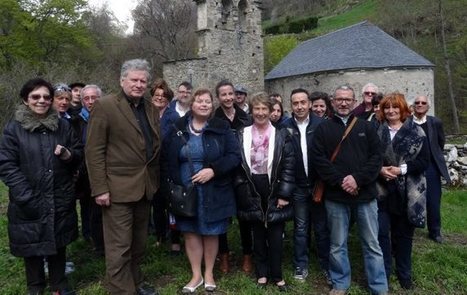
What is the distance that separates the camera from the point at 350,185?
355 cm

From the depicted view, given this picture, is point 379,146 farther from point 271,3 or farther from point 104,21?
point 271,3

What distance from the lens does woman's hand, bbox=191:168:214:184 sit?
11.9 ft

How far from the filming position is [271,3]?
55031 millimetres

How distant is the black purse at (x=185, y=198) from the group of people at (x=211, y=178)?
0.16 feet

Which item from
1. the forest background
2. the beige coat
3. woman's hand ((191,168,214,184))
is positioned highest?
the forest background

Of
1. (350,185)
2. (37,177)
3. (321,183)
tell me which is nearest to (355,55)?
(321,183)

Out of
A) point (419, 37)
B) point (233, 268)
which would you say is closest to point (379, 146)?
point (233, 268)

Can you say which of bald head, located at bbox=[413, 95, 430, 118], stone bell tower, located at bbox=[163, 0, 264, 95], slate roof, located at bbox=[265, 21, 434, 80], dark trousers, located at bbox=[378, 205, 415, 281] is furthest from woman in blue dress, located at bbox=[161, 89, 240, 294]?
slate roof, located at bbox=[265, 21, 434, 80]

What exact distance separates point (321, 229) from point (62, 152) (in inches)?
106

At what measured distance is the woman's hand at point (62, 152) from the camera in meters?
3.46

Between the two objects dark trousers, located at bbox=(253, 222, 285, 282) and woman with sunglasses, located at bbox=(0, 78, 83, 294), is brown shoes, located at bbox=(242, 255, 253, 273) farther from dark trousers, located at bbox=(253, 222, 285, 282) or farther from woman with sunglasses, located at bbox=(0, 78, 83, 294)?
woman with sunglasses, located at bbox=(0, 78, 83, 294)

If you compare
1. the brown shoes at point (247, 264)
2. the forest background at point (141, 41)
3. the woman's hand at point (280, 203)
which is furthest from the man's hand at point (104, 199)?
the forest background at point (141, 41)

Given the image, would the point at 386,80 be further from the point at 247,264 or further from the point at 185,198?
the point at 185,198

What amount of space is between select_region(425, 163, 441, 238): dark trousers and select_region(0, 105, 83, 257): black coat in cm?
468
